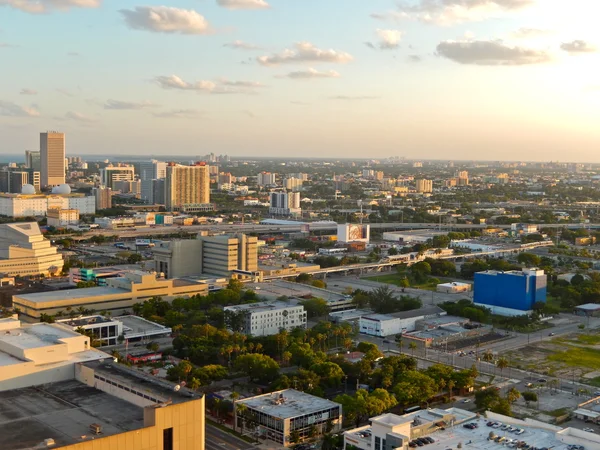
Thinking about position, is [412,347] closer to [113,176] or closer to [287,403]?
[287,403]

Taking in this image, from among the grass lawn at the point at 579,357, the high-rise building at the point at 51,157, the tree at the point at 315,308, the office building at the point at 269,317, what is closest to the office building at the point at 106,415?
the office building at the point at 269,317

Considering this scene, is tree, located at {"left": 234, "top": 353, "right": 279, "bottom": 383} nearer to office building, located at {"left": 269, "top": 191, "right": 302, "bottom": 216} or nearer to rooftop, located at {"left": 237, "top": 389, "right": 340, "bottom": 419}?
rooftop, located at {"left": 237, "top": 389, "right": 340, "bottom": 419}

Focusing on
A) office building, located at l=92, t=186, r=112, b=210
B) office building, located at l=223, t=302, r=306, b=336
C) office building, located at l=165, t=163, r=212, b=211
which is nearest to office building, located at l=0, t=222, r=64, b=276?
office building, located at l=223, t=302, r=306, b=336

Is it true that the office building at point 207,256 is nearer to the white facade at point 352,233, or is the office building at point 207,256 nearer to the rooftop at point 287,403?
the white facade at point 352,233

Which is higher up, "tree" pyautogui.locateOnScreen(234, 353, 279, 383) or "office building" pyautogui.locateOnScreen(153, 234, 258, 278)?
"office building" pyautogui.locateOnScreen(153, 234, 258, 278)

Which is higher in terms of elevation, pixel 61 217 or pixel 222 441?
pixel 61 217

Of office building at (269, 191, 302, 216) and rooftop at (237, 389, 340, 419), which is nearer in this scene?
rooftop at (237, 389, 340, 419)

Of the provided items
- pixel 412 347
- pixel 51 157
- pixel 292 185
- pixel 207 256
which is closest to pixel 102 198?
pixel 51 157
